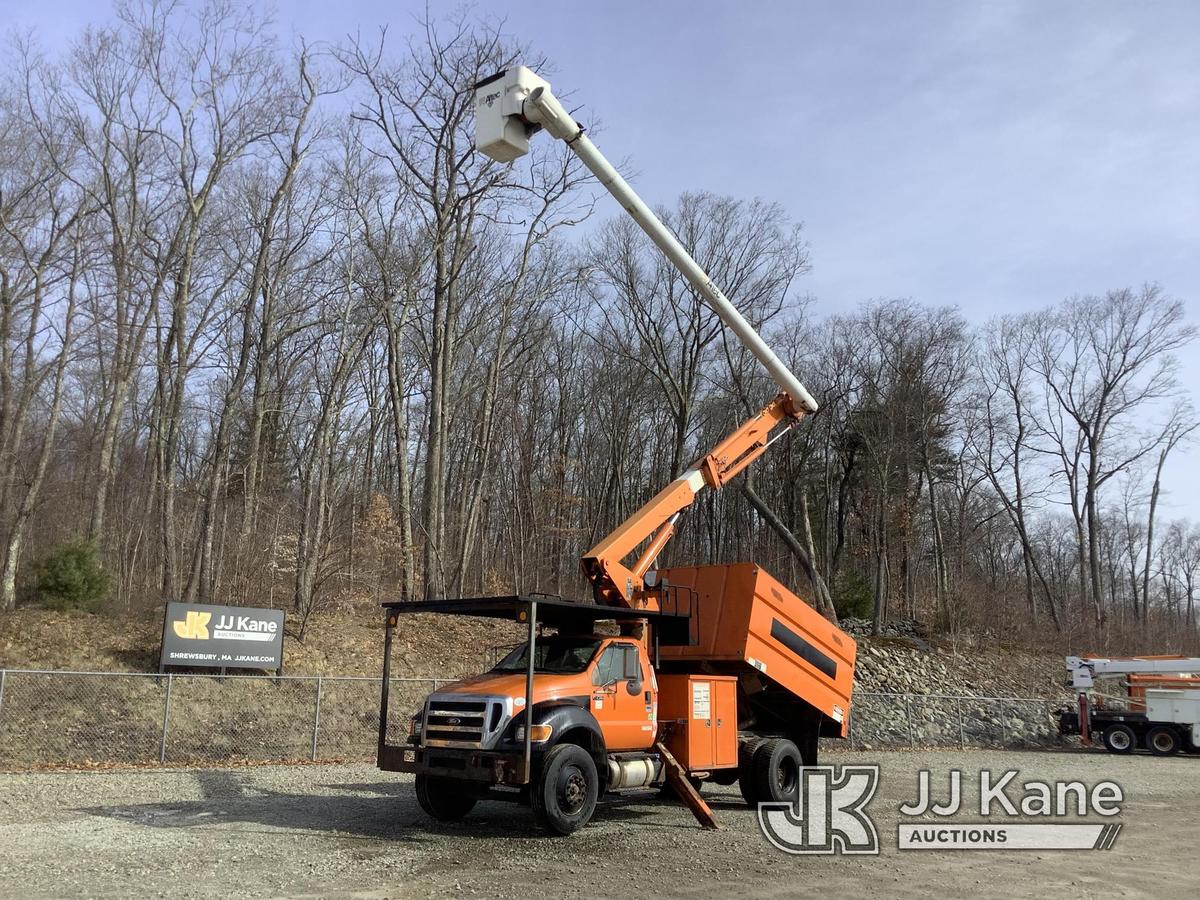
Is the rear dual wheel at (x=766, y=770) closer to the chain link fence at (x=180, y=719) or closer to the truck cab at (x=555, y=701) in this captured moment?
the truck cab at (x=555, y=701)

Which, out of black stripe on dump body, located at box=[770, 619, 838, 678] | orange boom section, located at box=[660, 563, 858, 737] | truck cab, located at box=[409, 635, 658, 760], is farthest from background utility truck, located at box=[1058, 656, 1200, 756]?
truck cab, located at box=[409, 635, 658, 760]

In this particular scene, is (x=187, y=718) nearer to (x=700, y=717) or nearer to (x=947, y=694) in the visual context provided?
(x=700, y=717)

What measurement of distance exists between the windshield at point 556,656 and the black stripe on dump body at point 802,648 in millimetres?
3033

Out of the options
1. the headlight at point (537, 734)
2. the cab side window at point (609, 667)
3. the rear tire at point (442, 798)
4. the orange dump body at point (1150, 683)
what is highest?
the cab side window at point (609, 667)

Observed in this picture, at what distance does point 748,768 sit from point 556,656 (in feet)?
11.2

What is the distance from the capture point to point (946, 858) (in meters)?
9.76

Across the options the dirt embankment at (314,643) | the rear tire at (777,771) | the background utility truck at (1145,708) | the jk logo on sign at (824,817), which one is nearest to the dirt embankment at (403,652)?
the dirt embankment at (314,643)

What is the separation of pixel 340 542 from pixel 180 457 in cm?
1430

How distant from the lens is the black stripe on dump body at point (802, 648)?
1313cm

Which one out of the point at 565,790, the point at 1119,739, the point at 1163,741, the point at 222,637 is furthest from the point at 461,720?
the point at 1163,741

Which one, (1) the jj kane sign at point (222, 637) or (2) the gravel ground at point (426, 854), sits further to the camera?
(1) the jj kane sign at point (222, 637)

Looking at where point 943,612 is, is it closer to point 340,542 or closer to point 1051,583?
point 340,542

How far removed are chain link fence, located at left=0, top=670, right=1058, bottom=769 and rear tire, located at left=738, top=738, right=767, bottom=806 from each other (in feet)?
24.7

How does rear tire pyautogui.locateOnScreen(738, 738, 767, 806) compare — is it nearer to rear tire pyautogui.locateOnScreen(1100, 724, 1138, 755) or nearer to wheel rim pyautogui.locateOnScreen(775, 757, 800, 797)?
wheel rim pyautogui.locateOnScreen(775, 757, 800, 797)
